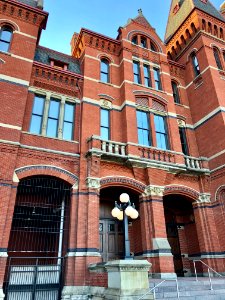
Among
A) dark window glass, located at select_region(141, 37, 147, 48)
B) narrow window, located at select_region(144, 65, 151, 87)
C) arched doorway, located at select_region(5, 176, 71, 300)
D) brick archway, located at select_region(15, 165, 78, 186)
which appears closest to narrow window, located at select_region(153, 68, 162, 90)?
narrow window, located at select_region(144, 65, 151, 87)

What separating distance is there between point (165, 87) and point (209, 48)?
4986 mm

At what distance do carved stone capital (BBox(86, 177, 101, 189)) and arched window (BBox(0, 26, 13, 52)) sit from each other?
8.98 meters

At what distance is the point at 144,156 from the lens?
46.2 ft

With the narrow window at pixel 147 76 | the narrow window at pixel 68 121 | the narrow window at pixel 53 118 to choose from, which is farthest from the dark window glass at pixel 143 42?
the narrow window at pixel 53 118

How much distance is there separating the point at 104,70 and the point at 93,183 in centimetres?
861

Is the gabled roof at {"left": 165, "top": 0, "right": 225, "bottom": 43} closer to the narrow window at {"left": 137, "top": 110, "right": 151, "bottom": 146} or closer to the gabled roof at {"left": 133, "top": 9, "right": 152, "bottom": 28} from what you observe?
the gabled roof at {"left": 133, "top": 9, "right": 152, "bottom": 28}

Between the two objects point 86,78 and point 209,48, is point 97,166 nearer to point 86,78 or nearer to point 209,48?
point 86,78

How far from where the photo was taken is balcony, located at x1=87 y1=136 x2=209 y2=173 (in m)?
13.0

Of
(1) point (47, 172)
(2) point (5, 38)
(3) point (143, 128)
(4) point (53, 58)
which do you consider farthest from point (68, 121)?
(2) point (5, 38)

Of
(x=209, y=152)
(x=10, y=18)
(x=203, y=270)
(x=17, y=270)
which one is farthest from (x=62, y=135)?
(x=203, y=270)

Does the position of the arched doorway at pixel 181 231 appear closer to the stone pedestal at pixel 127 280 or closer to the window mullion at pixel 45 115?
the stone pedestal at pixel 127 280

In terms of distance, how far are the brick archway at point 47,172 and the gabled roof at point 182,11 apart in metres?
17.3

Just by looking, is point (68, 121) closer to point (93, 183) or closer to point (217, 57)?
point (93, 183)

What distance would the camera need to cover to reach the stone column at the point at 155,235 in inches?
453
